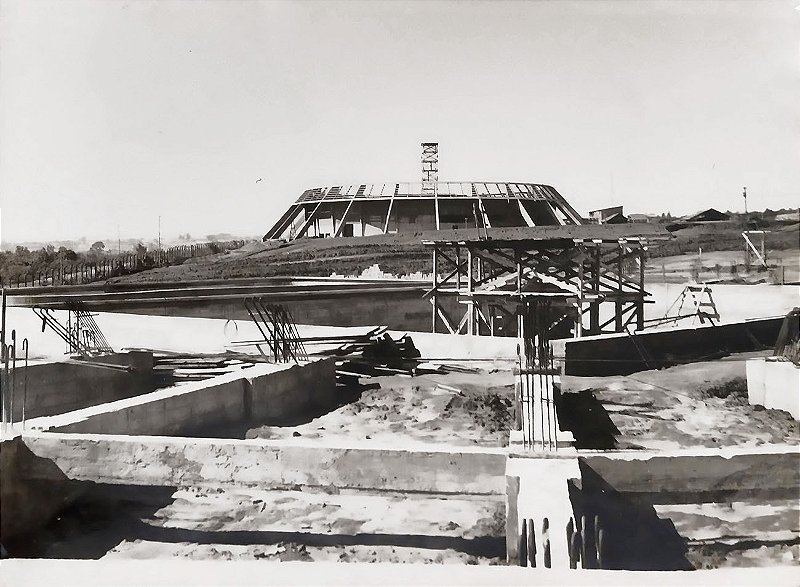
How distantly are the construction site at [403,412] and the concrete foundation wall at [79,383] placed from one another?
0.03 m

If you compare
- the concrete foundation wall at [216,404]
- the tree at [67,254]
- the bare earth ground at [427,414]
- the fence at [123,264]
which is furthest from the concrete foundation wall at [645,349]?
the tree at [67,254]

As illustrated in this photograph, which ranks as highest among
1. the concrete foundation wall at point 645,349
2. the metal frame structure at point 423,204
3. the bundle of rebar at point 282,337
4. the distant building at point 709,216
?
the metal frame structure at point 423,204

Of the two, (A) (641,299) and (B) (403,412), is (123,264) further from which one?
(A) (641,299)

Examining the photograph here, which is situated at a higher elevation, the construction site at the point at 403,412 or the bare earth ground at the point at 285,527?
the construction site at the point at 403,412

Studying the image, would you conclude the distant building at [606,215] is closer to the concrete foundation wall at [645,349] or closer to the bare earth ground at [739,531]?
the concrete foundation wall at [645,349]

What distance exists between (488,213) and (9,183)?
664 centimetres

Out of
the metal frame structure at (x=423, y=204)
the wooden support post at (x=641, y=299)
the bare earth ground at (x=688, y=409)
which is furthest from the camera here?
the wooden support post at (x=641, y=299)

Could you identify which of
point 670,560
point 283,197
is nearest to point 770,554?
point 670,560

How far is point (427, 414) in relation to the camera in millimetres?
7344

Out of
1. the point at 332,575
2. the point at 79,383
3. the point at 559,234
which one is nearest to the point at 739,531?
the point at 332,575

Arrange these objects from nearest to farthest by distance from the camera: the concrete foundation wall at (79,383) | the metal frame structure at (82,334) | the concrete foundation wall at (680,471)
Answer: the concrete foundation wall at (680,471) → the concrete foundation wall at (79,383) → the metal frame structure at (82,334)

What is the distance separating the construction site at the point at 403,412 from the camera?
14.3 feet

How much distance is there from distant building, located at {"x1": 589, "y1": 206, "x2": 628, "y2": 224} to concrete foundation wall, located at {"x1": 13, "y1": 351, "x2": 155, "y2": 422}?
5.78m

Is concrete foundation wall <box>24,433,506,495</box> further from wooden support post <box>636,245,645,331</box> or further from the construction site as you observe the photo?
wooden support post <box>636,245,645,331</box>
